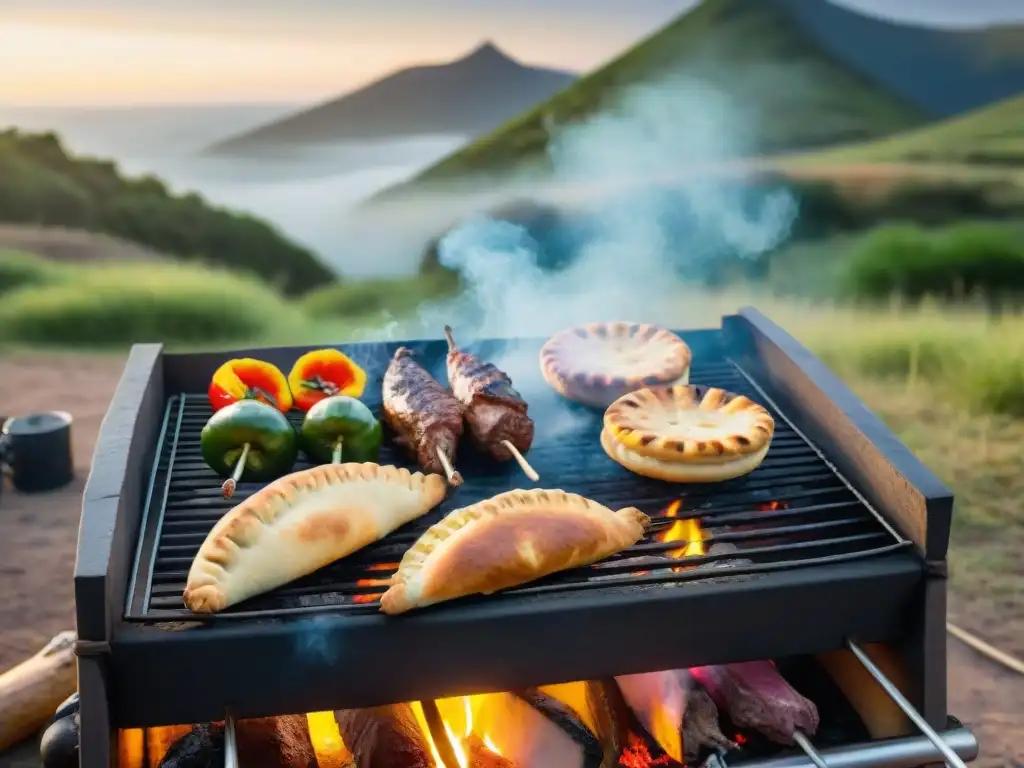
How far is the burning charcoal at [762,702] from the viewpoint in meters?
3.32

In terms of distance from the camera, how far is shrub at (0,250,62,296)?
34.8 ft

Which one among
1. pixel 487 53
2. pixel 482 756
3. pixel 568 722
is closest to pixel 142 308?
pixel 487 53

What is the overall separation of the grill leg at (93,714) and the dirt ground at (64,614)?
5.96 feet

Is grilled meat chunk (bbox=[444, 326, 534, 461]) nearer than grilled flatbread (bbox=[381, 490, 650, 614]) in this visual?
No

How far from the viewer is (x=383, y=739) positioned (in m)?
3.44

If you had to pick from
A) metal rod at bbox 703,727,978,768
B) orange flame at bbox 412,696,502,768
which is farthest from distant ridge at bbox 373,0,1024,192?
metal rod at bbox 703,727,978,768

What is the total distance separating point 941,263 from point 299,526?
904 centimetres

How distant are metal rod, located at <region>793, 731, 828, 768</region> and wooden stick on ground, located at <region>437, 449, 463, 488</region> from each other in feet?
4.54

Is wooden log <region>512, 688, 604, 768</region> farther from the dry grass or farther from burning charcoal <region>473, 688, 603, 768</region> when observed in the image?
the dry grass

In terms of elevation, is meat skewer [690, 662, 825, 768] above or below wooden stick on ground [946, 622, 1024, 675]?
above

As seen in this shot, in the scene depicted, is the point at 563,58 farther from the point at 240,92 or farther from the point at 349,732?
the point at 349,732

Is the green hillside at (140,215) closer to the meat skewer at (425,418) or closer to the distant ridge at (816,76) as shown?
the distant ridge at (816,76)

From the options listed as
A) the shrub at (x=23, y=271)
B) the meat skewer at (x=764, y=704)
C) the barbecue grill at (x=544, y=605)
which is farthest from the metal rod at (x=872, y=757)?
the shrub at (x=23, y=271)

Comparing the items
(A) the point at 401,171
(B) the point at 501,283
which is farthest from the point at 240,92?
(B) the point at 501,283
